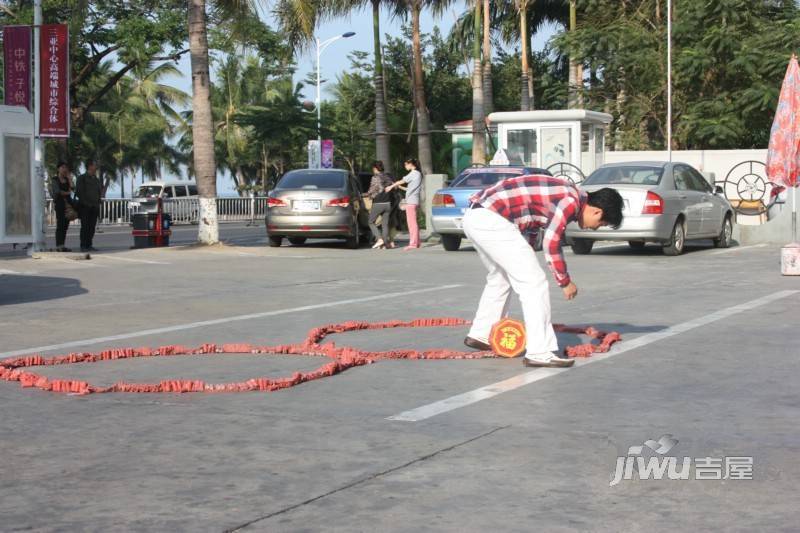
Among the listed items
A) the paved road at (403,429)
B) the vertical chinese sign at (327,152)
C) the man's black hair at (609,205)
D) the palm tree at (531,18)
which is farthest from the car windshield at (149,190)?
the man's black hair at (609,205)

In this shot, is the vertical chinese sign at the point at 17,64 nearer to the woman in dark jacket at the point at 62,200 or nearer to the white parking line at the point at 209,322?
the woman in dark jacket at the point at 62,200

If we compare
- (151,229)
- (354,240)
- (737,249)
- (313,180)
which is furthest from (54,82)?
(737,249)

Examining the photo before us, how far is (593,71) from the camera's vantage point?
4756cm

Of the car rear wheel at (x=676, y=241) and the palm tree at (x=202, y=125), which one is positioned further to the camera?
the palm tree at (x=202, y=125)

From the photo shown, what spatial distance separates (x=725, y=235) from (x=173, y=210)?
90.9 ft

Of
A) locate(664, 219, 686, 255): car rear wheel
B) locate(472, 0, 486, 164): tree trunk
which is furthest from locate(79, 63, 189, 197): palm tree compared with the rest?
locate(664, 219, 686, 255): car rear wheel

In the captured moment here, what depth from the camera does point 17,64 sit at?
22562 millimetres

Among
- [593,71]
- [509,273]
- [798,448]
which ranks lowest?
[798,448]

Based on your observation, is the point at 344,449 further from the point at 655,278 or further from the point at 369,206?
the point at 369,206

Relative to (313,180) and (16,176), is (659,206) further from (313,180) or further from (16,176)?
(16,176)

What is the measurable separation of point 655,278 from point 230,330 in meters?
7.36

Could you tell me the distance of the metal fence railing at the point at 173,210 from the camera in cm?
4512

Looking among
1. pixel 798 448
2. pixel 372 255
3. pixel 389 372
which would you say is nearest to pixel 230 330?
pixel 389 372

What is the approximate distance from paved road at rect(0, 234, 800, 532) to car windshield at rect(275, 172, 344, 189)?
37.0ft
